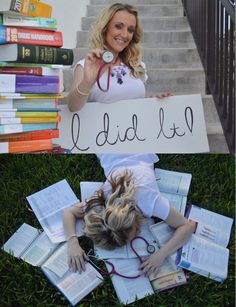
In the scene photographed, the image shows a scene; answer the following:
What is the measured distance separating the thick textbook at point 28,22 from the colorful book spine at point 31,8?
0.06ft

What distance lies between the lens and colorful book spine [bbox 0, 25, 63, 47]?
4.05 feet

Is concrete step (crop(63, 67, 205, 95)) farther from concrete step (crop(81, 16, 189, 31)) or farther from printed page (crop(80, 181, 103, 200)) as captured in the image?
printed page (crop(80, 181, 103, 200))

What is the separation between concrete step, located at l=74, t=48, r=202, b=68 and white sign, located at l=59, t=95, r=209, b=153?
0.18 meters

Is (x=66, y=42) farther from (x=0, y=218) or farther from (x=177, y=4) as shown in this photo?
(x=0, y=218)

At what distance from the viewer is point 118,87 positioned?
1.41 meters

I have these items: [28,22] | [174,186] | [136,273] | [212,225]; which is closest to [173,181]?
[174,186]

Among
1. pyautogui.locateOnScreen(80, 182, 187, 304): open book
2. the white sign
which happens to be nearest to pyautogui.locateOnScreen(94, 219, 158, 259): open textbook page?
pyautogui.locateOnScreen(80, 182, 187, 304): open book

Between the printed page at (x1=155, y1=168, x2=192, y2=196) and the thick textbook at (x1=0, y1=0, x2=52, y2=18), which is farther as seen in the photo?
the printed page at (x1=155, y1=168, x2=192, y2=196)

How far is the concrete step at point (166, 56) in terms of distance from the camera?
Answer: 1486 mm

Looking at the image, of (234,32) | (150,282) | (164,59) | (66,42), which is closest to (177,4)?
(164,59)

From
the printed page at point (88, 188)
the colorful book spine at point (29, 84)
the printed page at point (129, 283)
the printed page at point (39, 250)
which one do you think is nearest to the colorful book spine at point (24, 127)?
the colorful book spine at point (29, 84)

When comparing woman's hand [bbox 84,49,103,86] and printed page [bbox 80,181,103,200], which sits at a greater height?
woman's hand [bbox 84,49,103,86]

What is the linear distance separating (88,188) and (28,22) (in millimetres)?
523

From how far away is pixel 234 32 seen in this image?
53.1 inches
